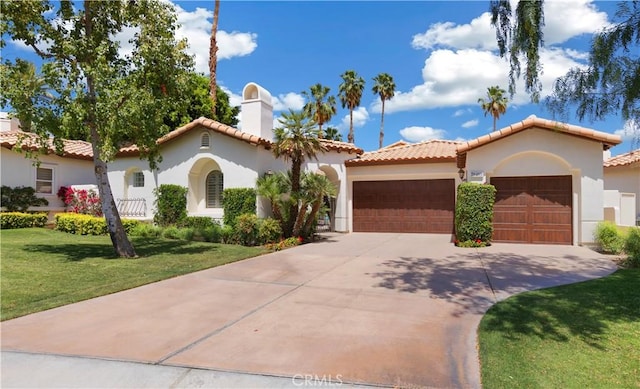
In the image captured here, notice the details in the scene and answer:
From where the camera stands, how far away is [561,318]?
5.92 metres

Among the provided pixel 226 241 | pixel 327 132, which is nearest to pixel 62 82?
pixel 226 241

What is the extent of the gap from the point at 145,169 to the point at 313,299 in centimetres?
1457

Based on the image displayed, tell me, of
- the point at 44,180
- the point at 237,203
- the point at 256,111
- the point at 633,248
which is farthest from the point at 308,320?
the point at 44,180

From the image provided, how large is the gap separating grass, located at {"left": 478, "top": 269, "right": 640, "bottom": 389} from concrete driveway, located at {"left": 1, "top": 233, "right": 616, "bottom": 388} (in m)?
0.32

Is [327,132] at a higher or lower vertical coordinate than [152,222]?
higher

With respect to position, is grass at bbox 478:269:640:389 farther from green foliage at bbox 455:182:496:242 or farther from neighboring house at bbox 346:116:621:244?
neighboring house at bbox 346:116:621:244

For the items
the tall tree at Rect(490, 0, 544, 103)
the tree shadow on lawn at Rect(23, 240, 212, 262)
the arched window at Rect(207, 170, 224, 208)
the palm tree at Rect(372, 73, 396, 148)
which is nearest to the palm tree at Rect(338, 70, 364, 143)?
the palm tree at Rect(372, 73, 396, 148)

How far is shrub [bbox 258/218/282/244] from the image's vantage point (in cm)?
1466

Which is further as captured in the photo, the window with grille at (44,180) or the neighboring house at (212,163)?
the window with grille at (44,180)

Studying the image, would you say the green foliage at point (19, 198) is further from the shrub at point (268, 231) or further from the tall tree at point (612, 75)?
the tall tree at point (612, 75)

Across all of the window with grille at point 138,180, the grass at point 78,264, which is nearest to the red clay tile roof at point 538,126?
the grass at point 78,264

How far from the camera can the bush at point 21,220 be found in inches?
650

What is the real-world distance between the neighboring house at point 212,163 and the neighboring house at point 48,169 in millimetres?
2891

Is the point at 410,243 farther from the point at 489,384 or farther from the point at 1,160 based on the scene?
the point at 1,160
